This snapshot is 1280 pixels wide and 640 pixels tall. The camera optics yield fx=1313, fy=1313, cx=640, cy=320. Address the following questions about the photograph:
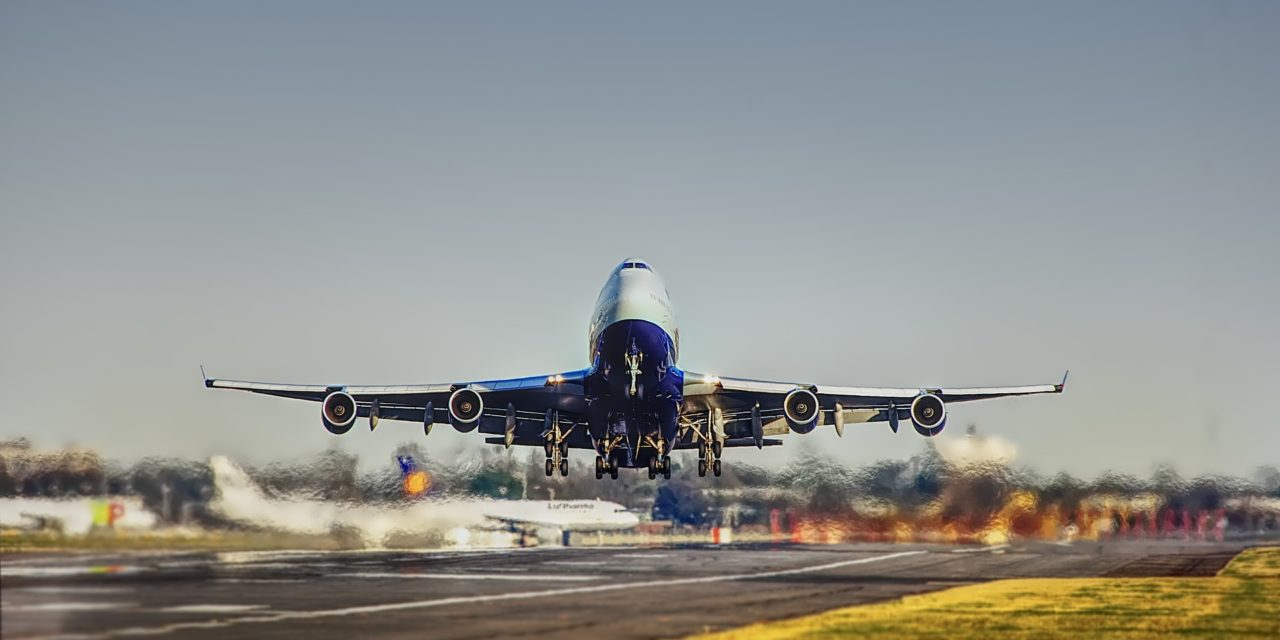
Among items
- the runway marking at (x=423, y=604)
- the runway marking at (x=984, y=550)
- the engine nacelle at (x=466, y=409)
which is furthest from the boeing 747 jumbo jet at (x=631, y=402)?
the runway marking at (x=984, y=550)

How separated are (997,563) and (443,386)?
22.6m

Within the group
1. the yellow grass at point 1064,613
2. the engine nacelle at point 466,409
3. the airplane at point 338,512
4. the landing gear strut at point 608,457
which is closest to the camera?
the yellow grass at point 1064,613

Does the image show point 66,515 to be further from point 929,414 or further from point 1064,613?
point 1064,613

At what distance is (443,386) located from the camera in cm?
4928

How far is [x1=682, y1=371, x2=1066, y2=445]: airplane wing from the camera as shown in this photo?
48938 millimetres

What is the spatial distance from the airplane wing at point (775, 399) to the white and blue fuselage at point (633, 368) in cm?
202

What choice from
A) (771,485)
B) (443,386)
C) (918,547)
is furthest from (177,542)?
(918,547)

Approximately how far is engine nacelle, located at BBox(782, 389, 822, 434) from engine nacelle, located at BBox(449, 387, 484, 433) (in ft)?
36.8

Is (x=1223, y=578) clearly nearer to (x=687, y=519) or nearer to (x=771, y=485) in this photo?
(x=771, y=485)

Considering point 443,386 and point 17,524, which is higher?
point 443,386

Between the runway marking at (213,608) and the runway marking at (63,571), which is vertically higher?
the runway marking at (63,571)

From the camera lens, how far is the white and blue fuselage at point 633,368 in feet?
143

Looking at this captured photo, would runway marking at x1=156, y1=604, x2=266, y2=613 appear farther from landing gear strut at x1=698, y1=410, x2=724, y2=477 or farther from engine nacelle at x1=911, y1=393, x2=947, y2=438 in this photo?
engine nacelle at x1=911, y1=393, x2=947, y2=438

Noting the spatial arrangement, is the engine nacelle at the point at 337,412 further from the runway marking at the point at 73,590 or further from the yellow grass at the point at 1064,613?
the yellow grass at the point at 1064,613
